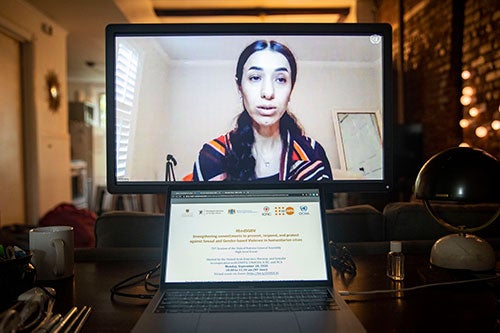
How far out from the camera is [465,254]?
1.03m

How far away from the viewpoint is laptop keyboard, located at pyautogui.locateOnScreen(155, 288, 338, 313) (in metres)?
0.75

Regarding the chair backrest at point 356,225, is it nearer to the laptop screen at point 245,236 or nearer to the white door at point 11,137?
the laptop screen at point 245,236

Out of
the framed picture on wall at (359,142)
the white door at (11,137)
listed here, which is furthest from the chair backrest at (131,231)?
the white door at (11,137)

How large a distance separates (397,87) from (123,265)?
13.7 ft

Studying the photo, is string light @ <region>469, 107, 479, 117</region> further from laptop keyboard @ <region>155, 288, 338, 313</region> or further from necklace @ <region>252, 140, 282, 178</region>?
laptop keyboard @ <region>155, 288, 338, 313</region>

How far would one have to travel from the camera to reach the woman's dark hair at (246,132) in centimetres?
102

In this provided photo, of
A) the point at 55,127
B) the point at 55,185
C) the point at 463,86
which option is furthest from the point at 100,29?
the point at 463,86

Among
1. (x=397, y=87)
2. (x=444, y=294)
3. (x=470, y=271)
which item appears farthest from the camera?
(x=397, y=87)

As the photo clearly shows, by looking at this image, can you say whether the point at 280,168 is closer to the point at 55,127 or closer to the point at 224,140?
the point at 224,140

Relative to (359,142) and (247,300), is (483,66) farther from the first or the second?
(247,300)

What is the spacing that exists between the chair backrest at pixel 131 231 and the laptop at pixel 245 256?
522 millimetres

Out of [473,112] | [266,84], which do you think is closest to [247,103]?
[266,84]

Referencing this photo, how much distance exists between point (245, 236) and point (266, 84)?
0.37m

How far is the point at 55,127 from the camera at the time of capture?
5.32 metres
